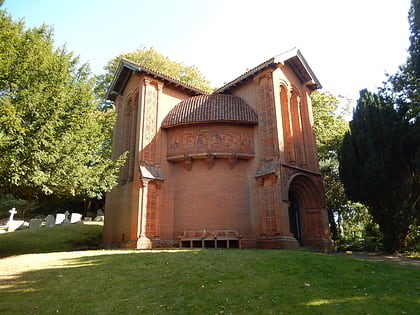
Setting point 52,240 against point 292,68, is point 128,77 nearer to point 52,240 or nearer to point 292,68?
point 292,68

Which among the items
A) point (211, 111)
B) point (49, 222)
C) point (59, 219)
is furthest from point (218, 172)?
point (59, 219)

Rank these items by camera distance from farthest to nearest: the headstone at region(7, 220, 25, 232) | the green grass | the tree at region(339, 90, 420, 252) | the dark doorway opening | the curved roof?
the headstone at region(7, 220, 25, 232) → the dark doorway opening → the curved roof → the green grass → the tree at region(339, 90, 420, 252)

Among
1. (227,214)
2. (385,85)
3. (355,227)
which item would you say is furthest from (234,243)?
(355,227)

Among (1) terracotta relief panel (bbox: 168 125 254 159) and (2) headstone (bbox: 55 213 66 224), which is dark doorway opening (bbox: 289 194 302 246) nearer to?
(1) terracotta relief panel (bbox: 168 125 254 159)

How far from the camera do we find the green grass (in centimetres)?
1739

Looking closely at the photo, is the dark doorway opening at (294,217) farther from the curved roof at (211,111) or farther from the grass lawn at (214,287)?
the grass lawn at (214,287)

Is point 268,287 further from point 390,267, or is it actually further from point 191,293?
point 390,267

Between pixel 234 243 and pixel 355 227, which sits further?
pixel 355 227

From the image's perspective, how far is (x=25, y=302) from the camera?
6.93 metres

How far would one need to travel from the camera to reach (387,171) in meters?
15.7

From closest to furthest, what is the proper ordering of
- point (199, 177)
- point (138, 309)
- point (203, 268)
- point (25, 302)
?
point (138, 309) → point (25, 302) → point (203, 268) → point (199, 177)

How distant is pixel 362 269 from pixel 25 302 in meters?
8.95

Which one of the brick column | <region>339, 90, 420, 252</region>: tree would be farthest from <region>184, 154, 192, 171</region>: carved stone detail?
<region>339, 90, 420, 252</region>: tree

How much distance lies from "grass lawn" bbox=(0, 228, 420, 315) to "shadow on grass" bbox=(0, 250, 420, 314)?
2 cm
